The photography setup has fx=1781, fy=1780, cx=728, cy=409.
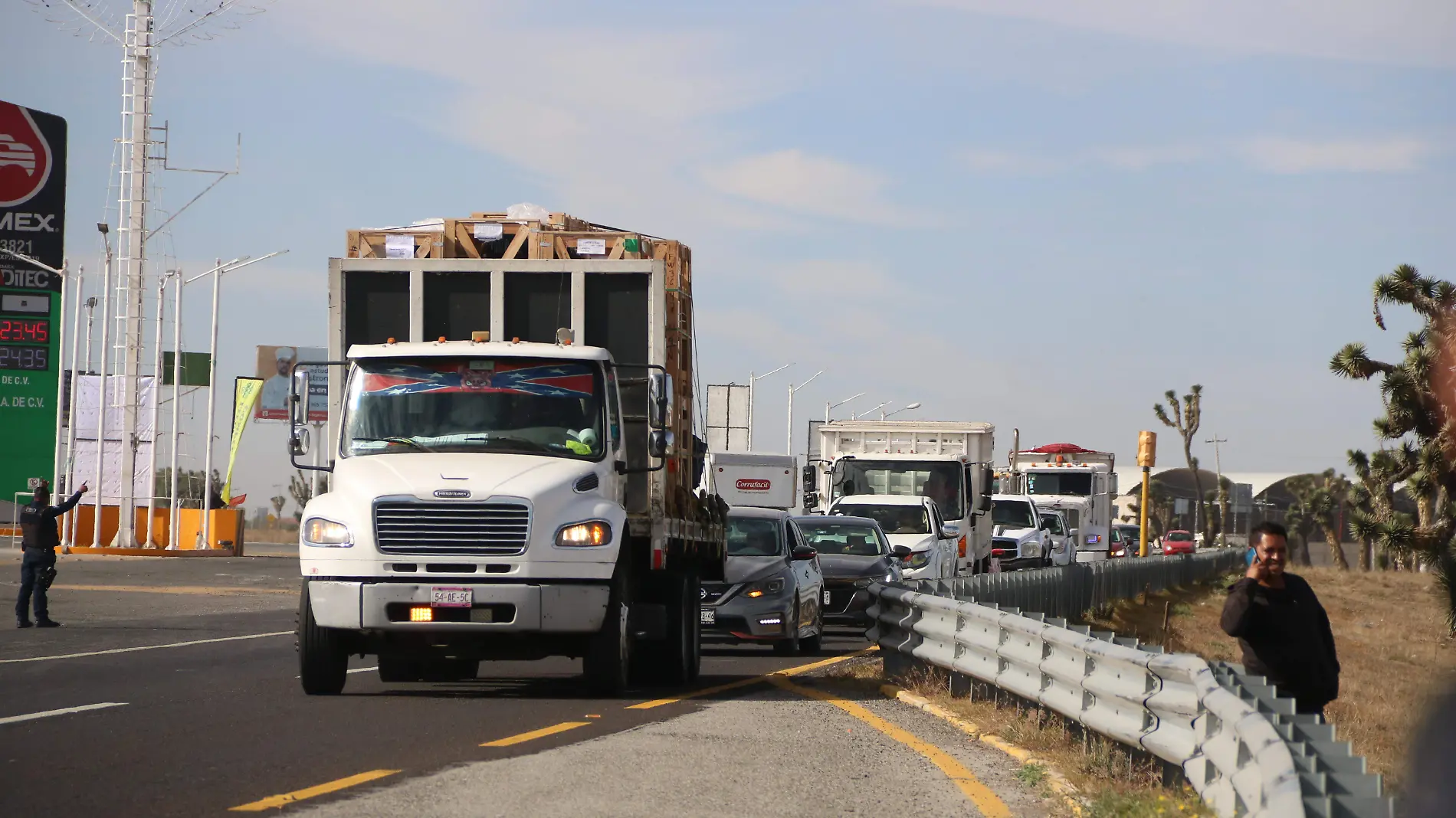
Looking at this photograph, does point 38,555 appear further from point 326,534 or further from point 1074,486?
point 1074,486

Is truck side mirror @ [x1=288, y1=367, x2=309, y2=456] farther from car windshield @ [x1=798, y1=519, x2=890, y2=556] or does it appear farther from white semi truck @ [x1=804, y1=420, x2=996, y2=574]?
white semi truck @ [x1=804, y1=420, x2=996, y2=574]

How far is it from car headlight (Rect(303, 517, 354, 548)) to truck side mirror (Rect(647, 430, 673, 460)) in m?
2.47

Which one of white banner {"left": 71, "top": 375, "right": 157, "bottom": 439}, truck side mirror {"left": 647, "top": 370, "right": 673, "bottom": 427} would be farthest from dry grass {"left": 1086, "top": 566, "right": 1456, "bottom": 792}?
white banner {"left": 71, "top": 375, "right": 157, "bottom": 439}

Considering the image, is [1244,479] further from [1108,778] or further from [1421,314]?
[1108,778]

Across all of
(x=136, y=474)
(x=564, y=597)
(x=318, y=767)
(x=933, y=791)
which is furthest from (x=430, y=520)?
(x=136, y=474)

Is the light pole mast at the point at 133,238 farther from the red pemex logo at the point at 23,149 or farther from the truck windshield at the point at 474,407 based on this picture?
the truck windshield at the point at 474,407

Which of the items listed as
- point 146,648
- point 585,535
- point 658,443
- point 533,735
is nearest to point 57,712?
point 533,735

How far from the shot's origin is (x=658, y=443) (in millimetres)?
13930

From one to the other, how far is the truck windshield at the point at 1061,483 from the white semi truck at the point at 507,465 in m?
34.6

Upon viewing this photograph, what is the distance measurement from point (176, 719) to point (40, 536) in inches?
491

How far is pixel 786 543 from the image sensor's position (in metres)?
19.7

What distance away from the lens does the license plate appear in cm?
1290

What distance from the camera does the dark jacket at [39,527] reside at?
23.1 meters

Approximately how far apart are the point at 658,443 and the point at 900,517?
15181 mm
